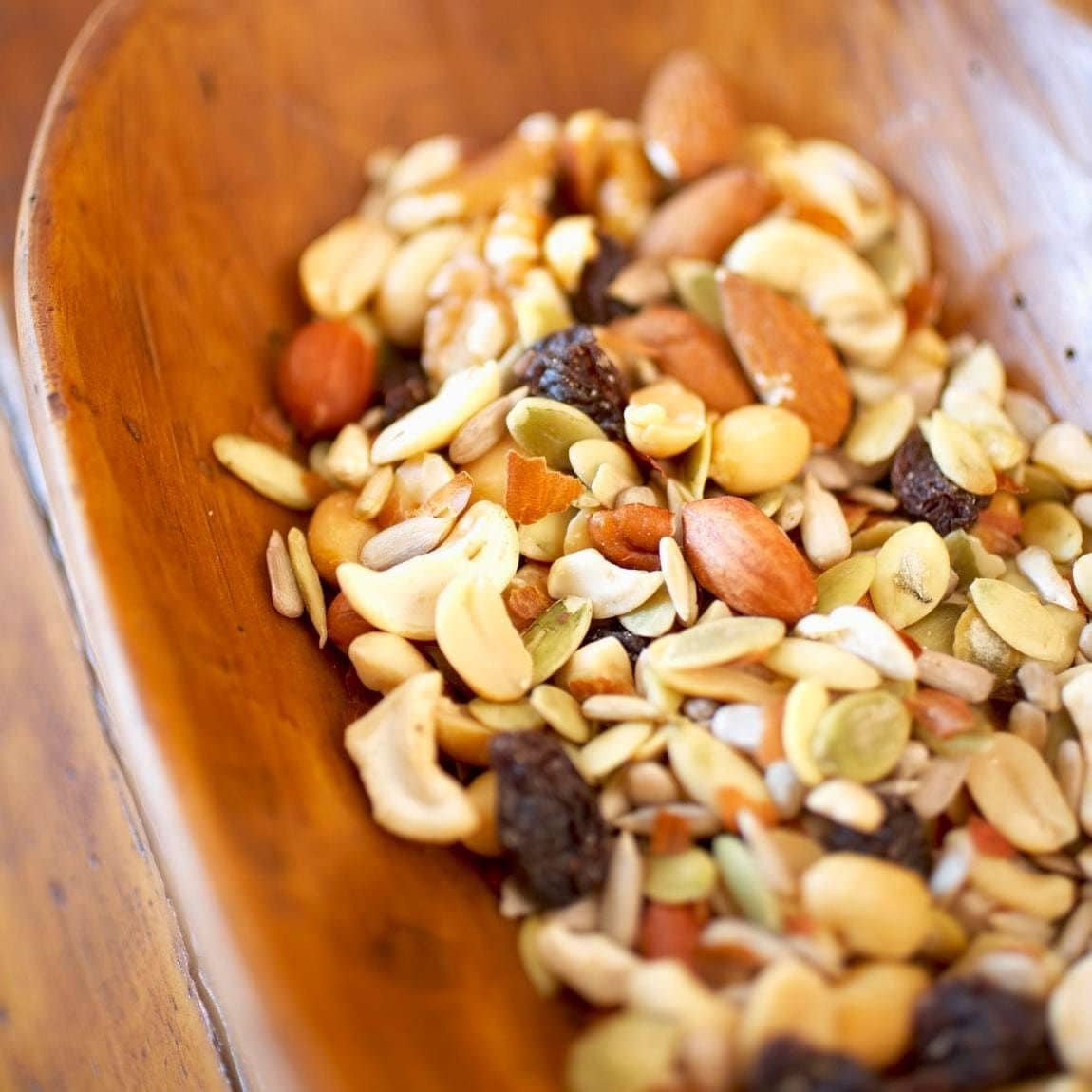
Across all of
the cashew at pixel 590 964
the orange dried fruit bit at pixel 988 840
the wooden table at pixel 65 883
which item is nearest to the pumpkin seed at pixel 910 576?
the orange dried fruit bit at pixel 988 840

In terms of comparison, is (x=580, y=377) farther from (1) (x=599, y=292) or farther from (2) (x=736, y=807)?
(2) (x=736, y=807)

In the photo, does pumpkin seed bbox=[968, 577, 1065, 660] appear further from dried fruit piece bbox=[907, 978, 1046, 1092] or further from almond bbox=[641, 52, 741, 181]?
almond bbox=[641, 52, 741, 181]

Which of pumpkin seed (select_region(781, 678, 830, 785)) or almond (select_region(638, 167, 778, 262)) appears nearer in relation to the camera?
pumpkin seed (select_region(781, 678, 830, 785))

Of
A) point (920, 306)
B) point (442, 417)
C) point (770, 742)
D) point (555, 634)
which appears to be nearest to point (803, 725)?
point (770, 742)

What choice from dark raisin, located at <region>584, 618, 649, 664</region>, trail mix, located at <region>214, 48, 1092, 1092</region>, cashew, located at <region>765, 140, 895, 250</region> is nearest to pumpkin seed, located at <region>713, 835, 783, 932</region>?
trail mix, located at <region>214, 48, 1092, 1092</region>

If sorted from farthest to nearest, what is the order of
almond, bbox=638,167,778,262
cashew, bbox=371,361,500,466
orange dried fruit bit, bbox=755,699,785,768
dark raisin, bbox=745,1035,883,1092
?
almond, bbox=638,167,778,262
cashew, bbox=371,361,500,466
orange dried fruit bit, bbox=755,699,785,768
dark raisin, bbox=745,1035,883,1092
